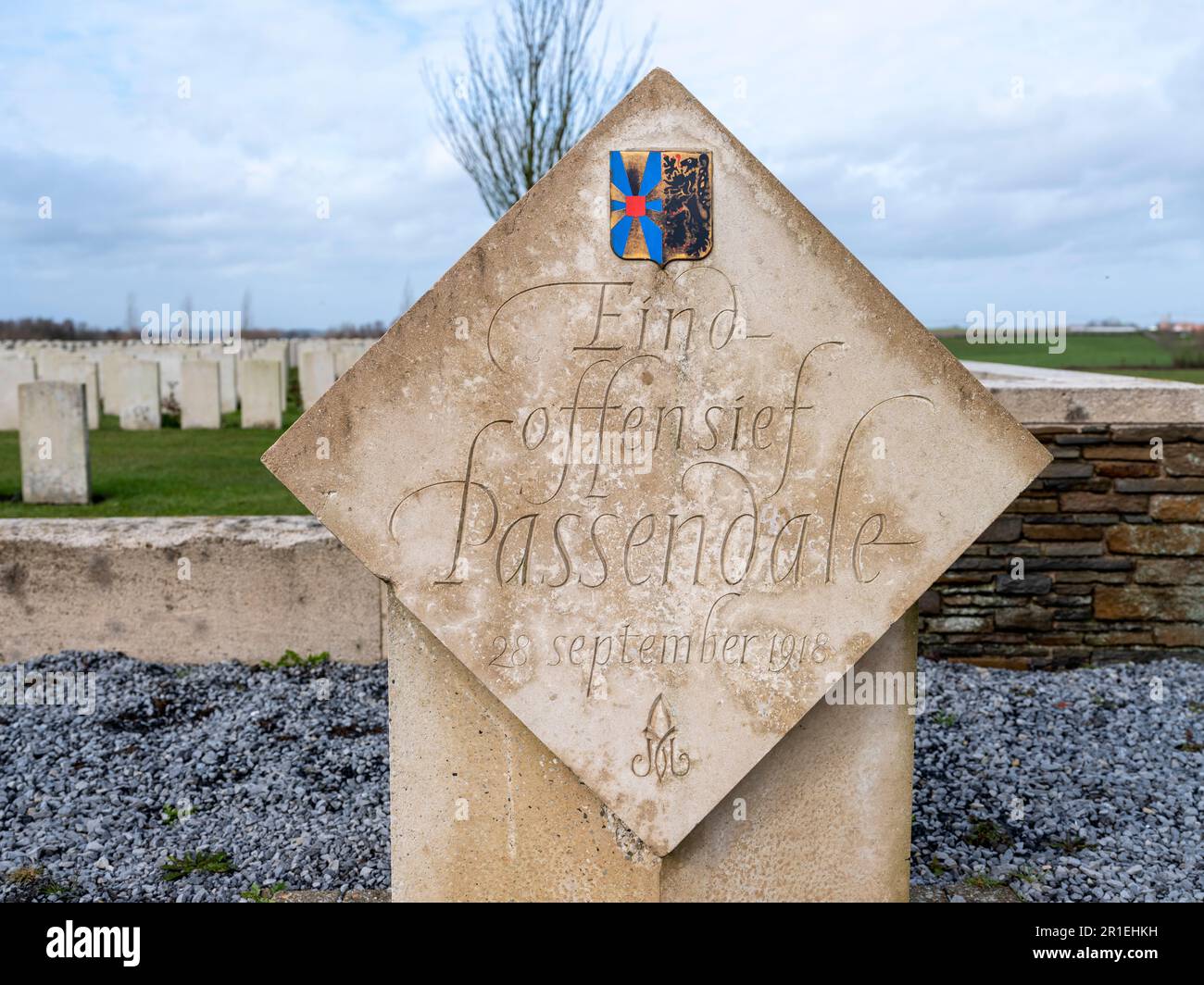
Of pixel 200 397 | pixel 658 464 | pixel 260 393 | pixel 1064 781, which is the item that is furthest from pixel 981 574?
pixel 200 397

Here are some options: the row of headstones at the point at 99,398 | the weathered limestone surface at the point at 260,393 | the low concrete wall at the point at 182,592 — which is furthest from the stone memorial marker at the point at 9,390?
the low concrete wall at the point at 182,592

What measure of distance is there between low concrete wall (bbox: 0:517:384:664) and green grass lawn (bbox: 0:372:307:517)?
2.26 metres

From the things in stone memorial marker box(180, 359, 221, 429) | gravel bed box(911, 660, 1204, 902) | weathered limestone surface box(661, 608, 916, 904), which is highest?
stone memorial marker box(180, 359, 221, 429)

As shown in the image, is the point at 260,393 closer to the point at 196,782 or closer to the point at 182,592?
the point at 182,592

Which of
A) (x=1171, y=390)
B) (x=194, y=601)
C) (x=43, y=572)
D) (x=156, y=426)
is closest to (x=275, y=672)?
(x=194, y=601)

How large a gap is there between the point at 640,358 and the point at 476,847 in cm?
122

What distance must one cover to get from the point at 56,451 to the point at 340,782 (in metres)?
5.57

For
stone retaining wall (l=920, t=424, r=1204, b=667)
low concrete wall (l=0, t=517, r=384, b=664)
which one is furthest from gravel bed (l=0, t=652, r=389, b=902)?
stone retaining wall (l=920, t=424, r=1204, b=667)

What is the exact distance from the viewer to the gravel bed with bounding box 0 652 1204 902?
3180 mm

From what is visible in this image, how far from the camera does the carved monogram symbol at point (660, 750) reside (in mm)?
2350

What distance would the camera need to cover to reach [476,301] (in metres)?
2.26

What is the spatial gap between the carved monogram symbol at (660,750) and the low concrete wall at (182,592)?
2578 mm

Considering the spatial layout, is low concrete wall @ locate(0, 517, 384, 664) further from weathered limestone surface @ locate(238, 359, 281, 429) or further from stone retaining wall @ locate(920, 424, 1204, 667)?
weathered limestone surface @ locate(238, 359, 281, 429)

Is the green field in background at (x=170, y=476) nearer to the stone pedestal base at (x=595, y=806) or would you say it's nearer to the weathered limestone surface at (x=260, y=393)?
the weathered limestone surface at (x=260, y=393)
